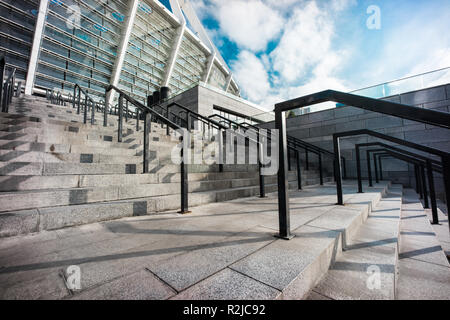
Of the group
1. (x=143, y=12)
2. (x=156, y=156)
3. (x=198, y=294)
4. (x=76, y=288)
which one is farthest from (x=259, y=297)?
(x=143, y=12)

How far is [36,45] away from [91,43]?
5163mm

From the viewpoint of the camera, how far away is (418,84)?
7.84 m

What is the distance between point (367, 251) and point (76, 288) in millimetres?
2013

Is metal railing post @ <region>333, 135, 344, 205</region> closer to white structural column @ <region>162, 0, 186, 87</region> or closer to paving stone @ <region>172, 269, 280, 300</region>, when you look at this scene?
paving stone @ <region>172, 269, 280, 300</region>

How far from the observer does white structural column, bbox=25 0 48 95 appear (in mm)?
18016

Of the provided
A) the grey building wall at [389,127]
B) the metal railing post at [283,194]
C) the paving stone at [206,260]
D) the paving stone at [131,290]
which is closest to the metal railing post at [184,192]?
the paving stone at [206,260]

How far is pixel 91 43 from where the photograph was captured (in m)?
22.1

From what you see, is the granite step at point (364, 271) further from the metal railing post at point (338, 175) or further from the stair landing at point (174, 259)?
the metal railing post at point (338, 175)

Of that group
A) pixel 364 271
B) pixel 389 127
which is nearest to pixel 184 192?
pixel 364 271

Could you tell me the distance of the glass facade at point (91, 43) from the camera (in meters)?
18.7

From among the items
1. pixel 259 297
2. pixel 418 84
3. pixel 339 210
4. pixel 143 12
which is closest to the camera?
pixel 259 297

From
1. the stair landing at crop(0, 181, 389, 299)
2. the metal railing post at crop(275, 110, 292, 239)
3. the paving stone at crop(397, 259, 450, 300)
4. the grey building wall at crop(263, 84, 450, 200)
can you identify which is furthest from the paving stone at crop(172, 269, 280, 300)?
the grey building wall at crop(263, 84, 450, 200)

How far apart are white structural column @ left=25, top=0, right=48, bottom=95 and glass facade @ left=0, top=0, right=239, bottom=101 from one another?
633mm
